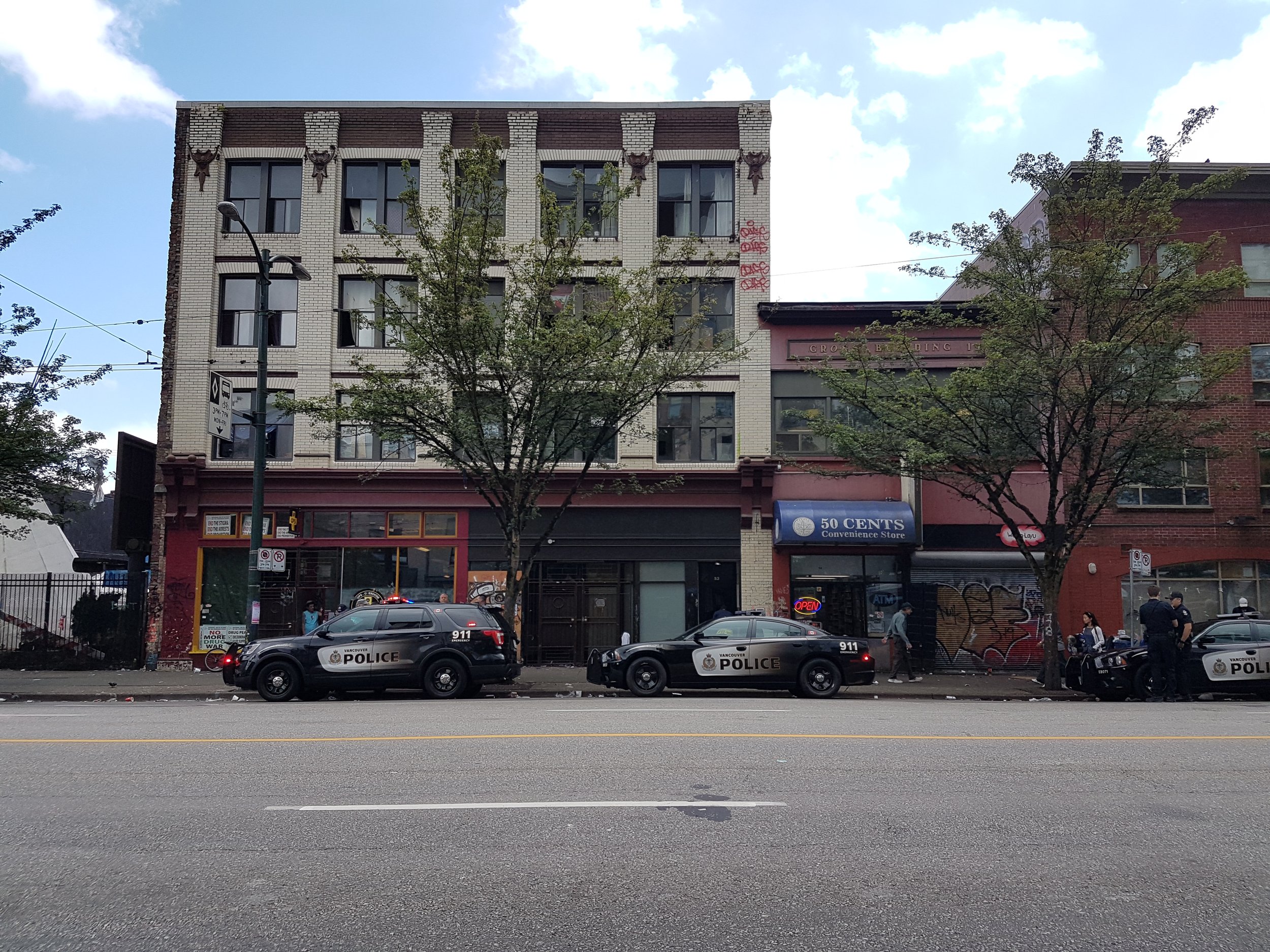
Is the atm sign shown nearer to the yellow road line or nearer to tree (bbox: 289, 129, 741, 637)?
tree (bbox: 289, 129, 741, 637)

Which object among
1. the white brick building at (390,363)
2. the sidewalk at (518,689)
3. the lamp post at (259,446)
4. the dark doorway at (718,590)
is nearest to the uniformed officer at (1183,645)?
the sidewalk at (518,689)

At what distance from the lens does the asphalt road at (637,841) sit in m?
4.65

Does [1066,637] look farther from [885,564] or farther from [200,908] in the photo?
[200,908]

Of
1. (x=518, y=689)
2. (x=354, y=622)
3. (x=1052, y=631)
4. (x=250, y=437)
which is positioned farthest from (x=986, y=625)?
(x=250, y=437)

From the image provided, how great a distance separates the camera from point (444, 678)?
1633 centimetres

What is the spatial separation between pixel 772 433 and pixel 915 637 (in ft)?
19.1

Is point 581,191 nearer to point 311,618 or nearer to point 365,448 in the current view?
point 365,448

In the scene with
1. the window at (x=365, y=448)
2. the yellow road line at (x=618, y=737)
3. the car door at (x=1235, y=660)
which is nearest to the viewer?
the yellow road line at (x=618, y=737)

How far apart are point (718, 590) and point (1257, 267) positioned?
50.6 ft

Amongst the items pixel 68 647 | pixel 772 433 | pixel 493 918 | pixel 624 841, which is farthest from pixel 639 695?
pixel 68 647

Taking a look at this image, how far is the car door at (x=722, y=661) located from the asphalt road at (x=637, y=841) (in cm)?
595

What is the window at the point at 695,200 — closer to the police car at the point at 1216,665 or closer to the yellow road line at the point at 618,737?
the police car at the point at 1216,665

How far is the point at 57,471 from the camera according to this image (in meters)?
22.8

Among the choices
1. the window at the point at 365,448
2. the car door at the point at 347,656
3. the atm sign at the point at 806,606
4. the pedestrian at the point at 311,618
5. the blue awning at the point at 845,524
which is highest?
the window at the point at 365,448
